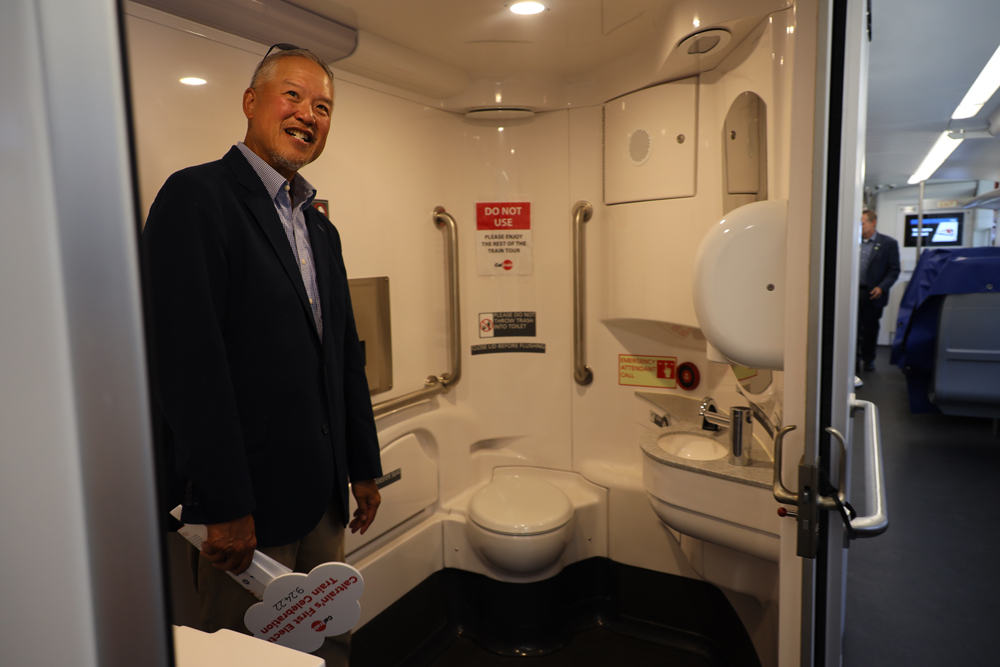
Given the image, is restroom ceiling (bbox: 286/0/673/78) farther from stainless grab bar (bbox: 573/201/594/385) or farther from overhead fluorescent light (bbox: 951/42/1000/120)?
overhead fluorescent light (bbox: 951/42/1000/120)

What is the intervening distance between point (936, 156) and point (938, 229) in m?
3.23

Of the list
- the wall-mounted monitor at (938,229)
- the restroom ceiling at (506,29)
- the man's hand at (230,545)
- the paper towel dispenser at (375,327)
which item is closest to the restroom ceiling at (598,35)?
the restroom ceiling at (506,29)

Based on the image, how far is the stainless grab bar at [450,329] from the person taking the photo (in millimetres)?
2607

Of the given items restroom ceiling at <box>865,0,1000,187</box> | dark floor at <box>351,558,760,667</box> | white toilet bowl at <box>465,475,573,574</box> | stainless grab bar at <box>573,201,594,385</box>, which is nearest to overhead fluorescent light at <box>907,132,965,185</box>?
restroom ceiling at <box>865,0,1000,187</box>

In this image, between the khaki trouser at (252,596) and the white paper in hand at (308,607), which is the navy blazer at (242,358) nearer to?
the khaki trouser at (252,596)

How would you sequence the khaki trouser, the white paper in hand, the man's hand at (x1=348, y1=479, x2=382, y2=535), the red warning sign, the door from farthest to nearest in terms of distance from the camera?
the red warning sign → the man's hand at (x1=348, y1=479, x2=382, y2=535) → the khaki trouser → the door → the white paper in hand

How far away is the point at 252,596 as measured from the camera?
1400 mm

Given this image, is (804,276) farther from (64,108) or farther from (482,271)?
(482,271)

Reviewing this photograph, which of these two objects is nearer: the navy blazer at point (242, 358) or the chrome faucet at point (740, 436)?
the navy blazer at point (242, 358)

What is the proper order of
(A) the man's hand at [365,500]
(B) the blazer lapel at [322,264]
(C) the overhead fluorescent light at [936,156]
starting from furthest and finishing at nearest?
(C) the overhead fluorescent light at [936,156] → (A) the man's hand at [365,500] → (B) the blazer lapel at [322,264]

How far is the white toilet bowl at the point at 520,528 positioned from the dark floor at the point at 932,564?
1146 mm

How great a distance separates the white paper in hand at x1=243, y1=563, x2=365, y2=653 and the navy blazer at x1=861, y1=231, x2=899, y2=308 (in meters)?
6.85

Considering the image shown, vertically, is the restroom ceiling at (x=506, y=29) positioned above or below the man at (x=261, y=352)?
above

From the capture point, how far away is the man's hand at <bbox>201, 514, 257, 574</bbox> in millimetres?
1225
